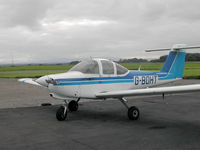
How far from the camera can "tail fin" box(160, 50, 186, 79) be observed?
11.4 meters

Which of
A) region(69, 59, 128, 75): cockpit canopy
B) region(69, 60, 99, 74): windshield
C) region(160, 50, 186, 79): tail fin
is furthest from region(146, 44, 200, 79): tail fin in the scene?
region(69, 60, 99, 74): windshield

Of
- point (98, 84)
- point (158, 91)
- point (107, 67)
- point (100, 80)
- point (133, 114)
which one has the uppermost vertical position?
point (107, 67)

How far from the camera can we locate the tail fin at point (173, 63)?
11430 millimetres

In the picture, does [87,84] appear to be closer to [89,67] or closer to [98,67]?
[89,67]

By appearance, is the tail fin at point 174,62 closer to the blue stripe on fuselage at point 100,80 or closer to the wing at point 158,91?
the blue stripe on fuselage at point 100,80

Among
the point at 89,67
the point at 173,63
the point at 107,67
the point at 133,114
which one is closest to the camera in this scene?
the point at 133,114

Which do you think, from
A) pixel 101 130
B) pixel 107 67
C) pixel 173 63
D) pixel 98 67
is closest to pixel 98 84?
pixel 98 67

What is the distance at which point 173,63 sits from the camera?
11.5 meters

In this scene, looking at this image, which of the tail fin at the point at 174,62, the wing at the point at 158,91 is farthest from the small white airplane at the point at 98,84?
the tail fin at the point at 174,62

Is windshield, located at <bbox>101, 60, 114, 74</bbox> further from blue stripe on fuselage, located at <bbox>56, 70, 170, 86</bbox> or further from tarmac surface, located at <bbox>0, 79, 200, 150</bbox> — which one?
tarmac surface, located at <bbox>0, 79, 200, 150</bbox>

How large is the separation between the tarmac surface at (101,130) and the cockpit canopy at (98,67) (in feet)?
5.33

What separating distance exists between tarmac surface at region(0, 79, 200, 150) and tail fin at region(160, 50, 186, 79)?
1.99 m

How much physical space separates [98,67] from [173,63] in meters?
4.47

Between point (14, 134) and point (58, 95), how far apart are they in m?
2.07
